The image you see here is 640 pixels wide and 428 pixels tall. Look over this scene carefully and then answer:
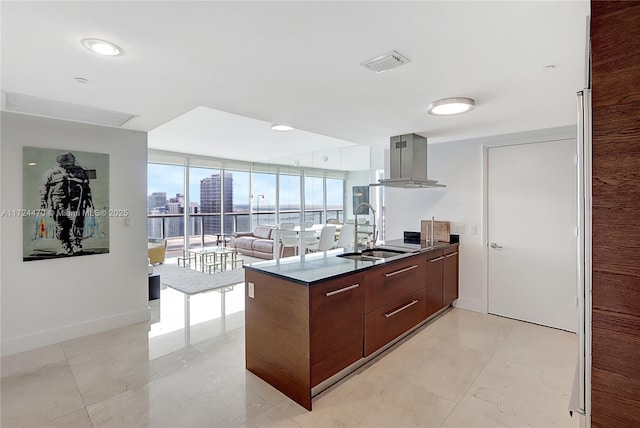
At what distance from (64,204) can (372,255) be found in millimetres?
3201

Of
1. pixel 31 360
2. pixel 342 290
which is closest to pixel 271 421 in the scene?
pixel 342 290

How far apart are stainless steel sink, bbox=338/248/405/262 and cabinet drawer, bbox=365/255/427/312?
21 cm

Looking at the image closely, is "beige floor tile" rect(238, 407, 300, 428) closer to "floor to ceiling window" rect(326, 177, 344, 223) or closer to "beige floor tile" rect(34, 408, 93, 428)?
"beige floor tile" rect(34, 408, 93, 428)

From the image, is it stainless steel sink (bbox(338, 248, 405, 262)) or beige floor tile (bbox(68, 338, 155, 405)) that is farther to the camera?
stainless steel sink (bbox(338, 248, 405, 262))

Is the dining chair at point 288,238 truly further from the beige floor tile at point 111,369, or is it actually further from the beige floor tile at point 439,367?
the beige floor tile at point 439,367

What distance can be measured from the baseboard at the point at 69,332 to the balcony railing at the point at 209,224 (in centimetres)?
396

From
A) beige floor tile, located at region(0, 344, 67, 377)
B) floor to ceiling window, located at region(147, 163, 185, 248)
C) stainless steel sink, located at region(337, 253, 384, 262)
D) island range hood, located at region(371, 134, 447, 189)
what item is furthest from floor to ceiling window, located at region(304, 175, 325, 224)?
beige floor tile, located at region(0, 344, 67, 377)

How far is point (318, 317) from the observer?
2100 mm

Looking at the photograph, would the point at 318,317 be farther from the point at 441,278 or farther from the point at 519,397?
the point at 441,278

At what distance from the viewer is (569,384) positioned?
2.37m

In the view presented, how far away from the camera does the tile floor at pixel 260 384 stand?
199 centimetres

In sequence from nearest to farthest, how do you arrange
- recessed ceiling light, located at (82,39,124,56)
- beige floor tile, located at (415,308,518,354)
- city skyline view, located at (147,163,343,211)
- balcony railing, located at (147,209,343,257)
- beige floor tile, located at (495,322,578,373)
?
recessed ceiling light, located at (82,39,124,56)
beige floor tile, located at (495,322,578,373)
beige floor tile, located at (415,308,518,354)
city skyline view, located at (147,163,343,211)
balcony railing, located at (147,209,343,257)

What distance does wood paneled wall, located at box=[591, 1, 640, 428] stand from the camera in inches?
36.7

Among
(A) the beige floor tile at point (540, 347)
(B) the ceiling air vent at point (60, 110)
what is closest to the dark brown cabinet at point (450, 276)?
(A) the beige floor tile at point (540, 347)
